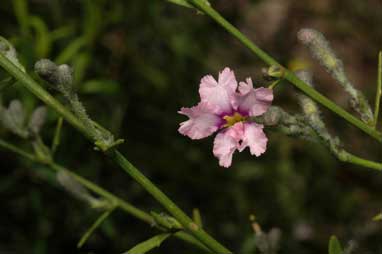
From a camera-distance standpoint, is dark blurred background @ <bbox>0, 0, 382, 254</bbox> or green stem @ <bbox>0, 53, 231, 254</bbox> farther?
dark blurred background @ <bbox>0, 0, 382, 254</bbox>

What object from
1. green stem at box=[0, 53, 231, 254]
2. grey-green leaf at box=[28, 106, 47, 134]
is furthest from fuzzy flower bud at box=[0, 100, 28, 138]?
green stem at box=[0, 53, 231, 254]

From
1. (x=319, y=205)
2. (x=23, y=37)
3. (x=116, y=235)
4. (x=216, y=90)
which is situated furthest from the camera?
(x=319, y=205)

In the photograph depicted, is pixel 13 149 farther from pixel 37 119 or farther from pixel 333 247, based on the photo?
pixel 333 247

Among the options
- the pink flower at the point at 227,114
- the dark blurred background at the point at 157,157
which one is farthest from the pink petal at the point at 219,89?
the dark blurred background at the point at 157,157

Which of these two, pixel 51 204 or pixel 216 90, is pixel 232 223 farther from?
pixel 216 90

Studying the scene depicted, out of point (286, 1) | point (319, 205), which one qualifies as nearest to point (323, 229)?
point (319, 205)

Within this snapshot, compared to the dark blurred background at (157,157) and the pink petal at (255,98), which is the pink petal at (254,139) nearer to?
the pink petal at (255,98)

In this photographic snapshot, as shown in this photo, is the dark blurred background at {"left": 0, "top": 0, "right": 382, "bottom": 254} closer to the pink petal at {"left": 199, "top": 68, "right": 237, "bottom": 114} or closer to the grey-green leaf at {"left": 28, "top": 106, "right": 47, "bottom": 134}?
the grey-green leaf at {"left": 28, "top": 106, "right": 47, "bottom": 134}
